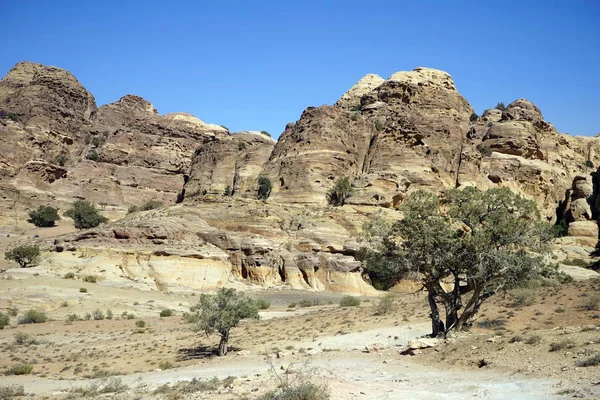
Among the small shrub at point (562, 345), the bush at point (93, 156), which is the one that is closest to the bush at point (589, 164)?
the small shrub at point (562, 345)

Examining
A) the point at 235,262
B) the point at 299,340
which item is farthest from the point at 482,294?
the point at 235,262

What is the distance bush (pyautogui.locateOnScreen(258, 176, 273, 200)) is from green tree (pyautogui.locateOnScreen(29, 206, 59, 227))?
3173cm

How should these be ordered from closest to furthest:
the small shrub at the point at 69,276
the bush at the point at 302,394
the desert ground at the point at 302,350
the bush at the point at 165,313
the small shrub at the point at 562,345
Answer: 1. the bush at the point at 302,394
2. the desert ground at the point at 302,350
3. the small shrub at the point at 562,345
4. the bush at the point at 165,313
5. the small shrub at the point at 69,276

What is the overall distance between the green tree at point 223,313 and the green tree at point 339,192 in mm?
37140

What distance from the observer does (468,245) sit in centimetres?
1571

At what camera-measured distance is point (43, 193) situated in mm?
75938

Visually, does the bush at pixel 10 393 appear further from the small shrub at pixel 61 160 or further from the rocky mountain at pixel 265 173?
the small shrub at pixel 61 160

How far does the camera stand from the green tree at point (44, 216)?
66.9 metres

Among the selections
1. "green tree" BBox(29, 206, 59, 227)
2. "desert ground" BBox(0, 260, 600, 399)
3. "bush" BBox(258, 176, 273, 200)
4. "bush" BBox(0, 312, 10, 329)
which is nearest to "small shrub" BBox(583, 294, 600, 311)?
"desert ground" BBox(0, 260, 600, 399)

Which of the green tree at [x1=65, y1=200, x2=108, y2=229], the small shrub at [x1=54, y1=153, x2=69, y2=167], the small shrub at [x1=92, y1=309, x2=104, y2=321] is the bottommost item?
the small shrub at [x1=92, y1=309, x2=104, y2=321]

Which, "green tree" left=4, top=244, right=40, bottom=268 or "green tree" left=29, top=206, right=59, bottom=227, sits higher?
"green tree" left=29, top=206, right=59, bottom=227

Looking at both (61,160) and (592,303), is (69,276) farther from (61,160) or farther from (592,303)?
(61,160)

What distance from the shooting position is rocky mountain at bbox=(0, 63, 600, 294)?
40938 millimetres

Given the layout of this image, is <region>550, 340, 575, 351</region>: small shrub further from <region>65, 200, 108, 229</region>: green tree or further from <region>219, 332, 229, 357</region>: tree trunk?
<region>65, 200, 108, 229</region>: green tree
